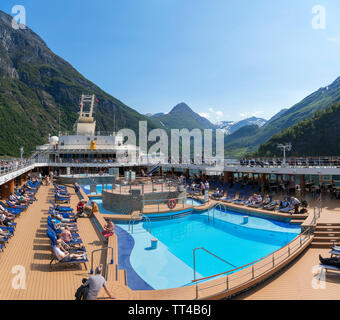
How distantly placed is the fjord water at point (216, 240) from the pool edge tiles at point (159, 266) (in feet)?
1.40

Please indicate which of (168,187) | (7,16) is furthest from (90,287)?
(7,16)

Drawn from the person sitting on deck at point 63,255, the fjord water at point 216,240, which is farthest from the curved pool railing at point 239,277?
the person sitting on deck at point 63,255

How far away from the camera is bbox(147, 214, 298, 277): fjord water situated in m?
8.77

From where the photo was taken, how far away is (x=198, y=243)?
34.6 feet

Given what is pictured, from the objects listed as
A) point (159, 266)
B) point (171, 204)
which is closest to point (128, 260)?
point (159, 266)

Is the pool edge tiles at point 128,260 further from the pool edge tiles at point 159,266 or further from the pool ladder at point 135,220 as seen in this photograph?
the pool ladder at point 135,220

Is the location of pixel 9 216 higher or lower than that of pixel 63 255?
higher

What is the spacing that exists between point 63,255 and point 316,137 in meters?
75.6

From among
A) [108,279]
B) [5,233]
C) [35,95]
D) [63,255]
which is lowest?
[108,279]

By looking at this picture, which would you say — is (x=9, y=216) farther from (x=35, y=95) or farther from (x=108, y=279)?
(x=35, y=95)

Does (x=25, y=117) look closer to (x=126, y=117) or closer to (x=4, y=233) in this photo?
(x=126, y=117)

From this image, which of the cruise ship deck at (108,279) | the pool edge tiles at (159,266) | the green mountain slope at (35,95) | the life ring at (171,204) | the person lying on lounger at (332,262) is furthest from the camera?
the green mountain slope at (35,95)

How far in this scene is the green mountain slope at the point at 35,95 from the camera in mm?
83625
